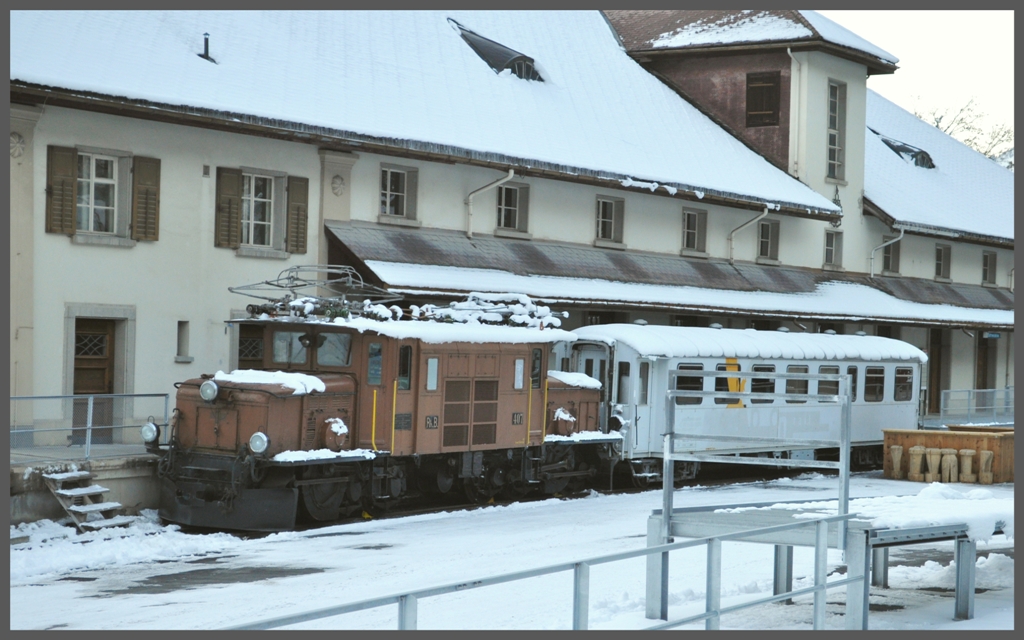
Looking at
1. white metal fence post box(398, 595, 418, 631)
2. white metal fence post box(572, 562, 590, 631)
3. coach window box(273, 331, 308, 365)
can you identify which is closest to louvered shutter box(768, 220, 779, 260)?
coach window box(273, 331, 308, 365)

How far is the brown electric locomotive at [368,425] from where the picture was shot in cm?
1734

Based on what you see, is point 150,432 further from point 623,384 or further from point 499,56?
point 499,56

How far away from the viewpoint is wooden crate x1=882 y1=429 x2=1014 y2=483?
25062mm

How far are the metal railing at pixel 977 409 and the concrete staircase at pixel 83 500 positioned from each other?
77.8 feet

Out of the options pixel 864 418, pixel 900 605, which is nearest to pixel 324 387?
pixel 900 605

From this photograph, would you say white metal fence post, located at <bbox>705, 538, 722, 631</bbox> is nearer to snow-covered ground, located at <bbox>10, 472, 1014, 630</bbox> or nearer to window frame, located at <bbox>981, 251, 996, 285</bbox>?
snow-covered ground, located at <bbox>10, 472, 1014, 630</bbox>

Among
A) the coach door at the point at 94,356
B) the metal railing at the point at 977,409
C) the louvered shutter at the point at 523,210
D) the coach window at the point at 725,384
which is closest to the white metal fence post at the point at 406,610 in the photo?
the coach door at the point at 94,356

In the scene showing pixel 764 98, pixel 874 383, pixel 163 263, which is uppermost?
pixel 764 98

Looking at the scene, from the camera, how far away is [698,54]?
3703cm

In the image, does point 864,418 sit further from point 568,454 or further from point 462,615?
point 462,615

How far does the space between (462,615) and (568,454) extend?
1150cm

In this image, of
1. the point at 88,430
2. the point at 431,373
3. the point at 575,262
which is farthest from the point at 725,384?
the point at 88,430

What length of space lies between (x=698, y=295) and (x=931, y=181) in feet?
54.5

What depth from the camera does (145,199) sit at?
21.5 m
